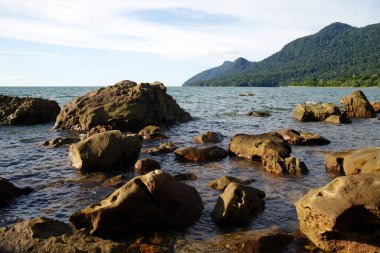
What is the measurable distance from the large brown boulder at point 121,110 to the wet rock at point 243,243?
1827cm

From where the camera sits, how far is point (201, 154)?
16594mm

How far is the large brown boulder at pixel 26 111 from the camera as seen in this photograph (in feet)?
104

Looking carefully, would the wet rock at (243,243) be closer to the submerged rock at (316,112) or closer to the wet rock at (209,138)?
the wet rock at (209,138)

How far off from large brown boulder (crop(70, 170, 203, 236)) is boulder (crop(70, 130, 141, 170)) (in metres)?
5.62

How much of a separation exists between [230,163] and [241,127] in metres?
13.4

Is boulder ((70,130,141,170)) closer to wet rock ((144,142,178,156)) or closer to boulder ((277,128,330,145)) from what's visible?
wet rock ((144,142,178,156))

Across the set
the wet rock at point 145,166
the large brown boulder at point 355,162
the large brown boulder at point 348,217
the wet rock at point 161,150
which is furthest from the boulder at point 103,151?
the large brown boulder at point 348,217

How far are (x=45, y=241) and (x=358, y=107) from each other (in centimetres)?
→ 3530

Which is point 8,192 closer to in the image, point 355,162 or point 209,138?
point 355,162

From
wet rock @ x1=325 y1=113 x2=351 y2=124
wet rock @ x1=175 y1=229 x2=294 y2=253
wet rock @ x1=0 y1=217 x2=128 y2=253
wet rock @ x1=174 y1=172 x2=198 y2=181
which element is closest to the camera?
wet rock @ x1=0 y1=217 x2=128 y2=253

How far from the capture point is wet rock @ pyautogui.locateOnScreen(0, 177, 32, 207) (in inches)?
418

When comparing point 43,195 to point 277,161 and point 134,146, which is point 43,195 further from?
point 277,161

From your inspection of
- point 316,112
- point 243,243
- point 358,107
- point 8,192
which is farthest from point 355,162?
point 358,107

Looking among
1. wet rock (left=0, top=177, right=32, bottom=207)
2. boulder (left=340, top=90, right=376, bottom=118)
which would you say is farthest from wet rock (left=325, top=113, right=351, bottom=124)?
wet rock (left=0, top=177, right=32, bottom=207)
